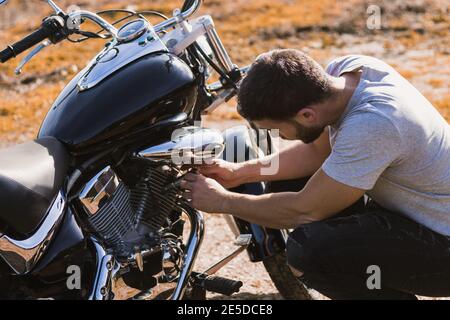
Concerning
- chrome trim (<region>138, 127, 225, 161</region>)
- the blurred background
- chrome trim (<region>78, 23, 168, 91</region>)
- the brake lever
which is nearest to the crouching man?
chrome trim (<region>138, 127, 225, 161</region>)

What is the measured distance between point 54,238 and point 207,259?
5.50 feet

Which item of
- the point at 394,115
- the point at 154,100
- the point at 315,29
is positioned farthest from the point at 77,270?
the point at 315,29

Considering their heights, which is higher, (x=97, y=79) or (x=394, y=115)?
(x=97, y=79)

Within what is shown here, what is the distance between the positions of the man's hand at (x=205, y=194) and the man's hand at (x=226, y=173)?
0.52 ft

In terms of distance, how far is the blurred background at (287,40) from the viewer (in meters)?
6.51

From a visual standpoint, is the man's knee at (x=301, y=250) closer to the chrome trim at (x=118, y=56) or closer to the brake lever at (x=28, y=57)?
the chrome trim at (x=118, y=56)

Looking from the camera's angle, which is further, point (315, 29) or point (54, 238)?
point (315, 29)

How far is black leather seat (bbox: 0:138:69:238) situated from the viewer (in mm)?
2088

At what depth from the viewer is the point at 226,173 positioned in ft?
9.12

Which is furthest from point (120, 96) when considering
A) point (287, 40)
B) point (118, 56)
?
point (287, 40)

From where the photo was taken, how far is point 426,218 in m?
2.53

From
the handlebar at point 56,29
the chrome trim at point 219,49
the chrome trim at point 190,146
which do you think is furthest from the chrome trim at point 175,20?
the chrome trim at point 190,146

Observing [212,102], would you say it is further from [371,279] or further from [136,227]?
[371,279]

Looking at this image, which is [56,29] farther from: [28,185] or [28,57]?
[28,185]
